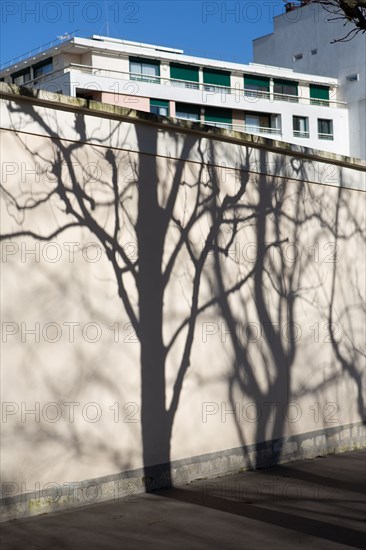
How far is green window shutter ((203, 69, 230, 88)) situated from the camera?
50312 millimetres

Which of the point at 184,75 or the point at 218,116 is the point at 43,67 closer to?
the point at 184,75

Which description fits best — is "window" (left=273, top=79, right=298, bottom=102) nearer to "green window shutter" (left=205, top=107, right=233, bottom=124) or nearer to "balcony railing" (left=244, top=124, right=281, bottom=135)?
"balcony railing" (left=244, top=124, right=281, bottom=135)

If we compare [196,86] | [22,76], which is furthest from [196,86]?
[22,76]

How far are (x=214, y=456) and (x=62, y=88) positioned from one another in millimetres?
38388

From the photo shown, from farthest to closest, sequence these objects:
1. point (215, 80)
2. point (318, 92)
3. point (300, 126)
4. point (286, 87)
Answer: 1. point (300, 126)
2. point (318, 92)
3. point (286, 87)
4. point (215, 80)

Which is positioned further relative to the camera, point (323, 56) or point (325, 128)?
point (325, 128)

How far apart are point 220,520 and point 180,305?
206 centimetres

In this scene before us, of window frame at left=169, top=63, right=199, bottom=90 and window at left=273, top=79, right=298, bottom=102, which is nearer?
window frame at left=169, top=63, right=199, bottom=90

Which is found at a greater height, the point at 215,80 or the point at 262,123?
the point at 215,80

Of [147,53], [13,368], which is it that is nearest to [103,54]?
[147,53]

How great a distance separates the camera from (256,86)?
52.7m

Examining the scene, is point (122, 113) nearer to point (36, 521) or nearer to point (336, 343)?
point (36, 521)

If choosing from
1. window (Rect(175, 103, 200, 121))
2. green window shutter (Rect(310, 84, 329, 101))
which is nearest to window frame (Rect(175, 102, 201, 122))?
window (Rect(175, 103, 200, 121))

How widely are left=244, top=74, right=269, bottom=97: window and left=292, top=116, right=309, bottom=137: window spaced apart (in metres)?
2.77
